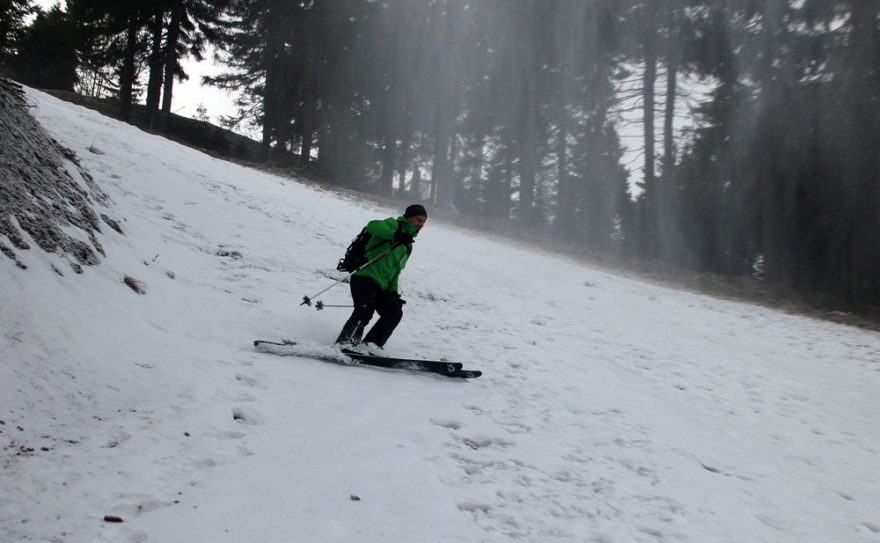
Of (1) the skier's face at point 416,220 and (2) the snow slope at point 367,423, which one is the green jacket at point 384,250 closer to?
(1) the skier's face at point 416,220

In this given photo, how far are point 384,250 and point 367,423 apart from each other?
2143 mm

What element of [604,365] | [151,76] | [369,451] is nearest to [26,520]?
[369,451]

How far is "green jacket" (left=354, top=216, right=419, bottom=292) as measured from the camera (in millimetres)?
5316

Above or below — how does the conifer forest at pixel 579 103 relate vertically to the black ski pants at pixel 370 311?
above

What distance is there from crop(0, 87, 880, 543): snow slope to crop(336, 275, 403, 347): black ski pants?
509 mm

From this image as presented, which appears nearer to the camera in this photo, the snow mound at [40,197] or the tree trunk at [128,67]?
the snow mound at [40,197]

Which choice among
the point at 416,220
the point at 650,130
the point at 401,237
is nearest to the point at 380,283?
the point at 401,237

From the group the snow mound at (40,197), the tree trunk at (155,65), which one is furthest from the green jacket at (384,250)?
the tree trunk at (155,65)

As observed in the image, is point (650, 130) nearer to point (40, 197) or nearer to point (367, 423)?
point (367, 423)

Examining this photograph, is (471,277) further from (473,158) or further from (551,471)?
(473,158)

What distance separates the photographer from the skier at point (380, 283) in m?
5.20

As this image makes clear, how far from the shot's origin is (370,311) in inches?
206

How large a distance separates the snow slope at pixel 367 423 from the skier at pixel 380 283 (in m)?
0.51

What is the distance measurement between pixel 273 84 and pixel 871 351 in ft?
86.5
